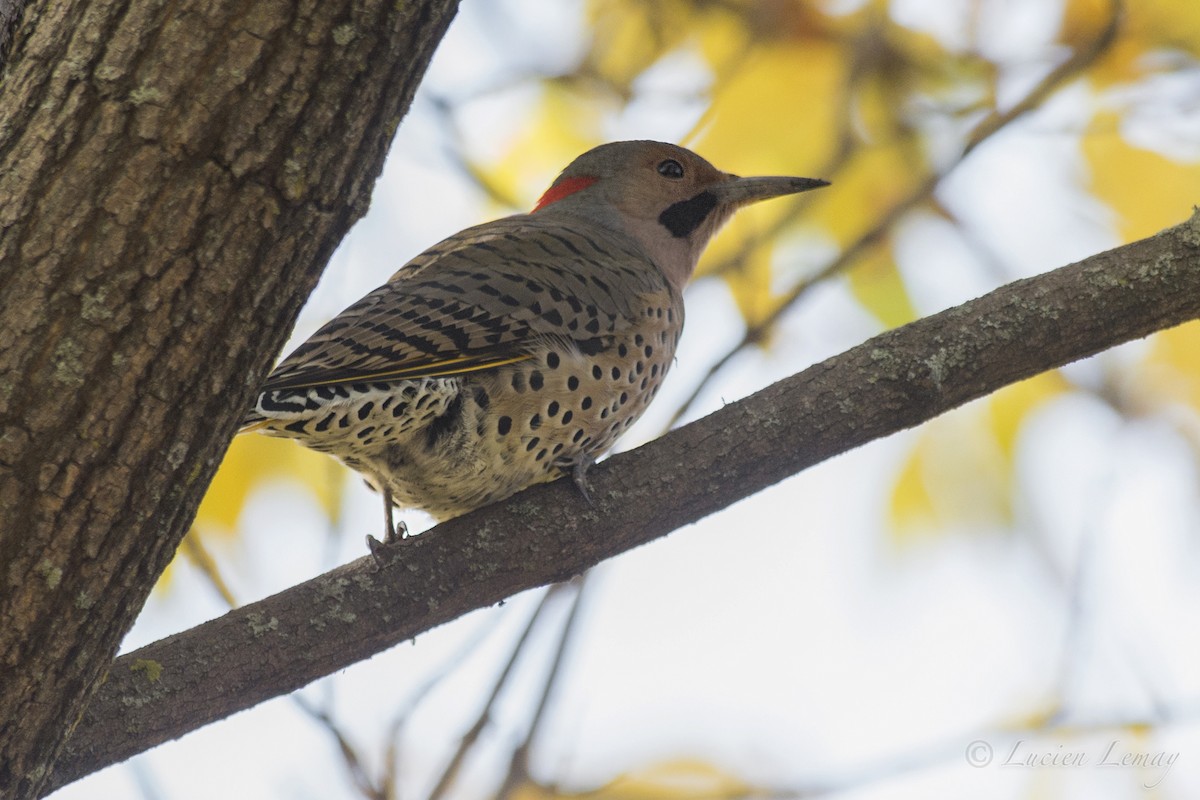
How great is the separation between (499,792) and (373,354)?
52.3 inches

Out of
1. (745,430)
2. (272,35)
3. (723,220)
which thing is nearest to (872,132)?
(723,220)

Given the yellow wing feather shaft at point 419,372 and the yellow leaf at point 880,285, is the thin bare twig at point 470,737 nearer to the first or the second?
the yellow wing feather shaft at point 419,372

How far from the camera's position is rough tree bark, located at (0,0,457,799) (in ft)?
6.80

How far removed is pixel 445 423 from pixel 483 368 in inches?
7.9

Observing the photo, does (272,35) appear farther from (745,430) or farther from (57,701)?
(745,430)

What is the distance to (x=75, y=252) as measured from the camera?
210 cm

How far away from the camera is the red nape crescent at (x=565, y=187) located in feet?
17.9

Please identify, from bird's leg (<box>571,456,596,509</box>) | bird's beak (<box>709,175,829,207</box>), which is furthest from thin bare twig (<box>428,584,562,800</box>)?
bird's beak (<box>709,175,829,207</box>)

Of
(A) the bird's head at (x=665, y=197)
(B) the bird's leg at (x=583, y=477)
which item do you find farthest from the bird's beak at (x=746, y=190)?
(B) the bird's leg at (x=583, y=477)

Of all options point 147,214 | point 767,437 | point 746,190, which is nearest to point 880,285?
point 746,190

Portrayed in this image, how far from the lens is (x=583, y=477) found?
3.54 metres

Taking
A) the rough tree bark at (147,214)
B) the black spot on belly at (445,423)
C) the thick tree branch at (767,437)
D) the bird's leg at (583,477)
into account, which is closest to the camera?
the rough tree bark at (147,214)

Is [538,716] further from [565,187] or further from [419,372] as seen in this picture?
[565,187]

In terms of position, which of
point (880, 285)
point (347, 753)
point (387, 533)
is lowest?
point (347, 753)
